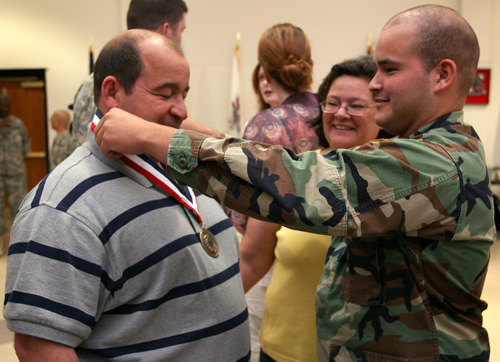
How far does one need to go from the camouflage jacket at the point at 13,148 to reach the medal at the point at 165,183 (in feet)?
18.3

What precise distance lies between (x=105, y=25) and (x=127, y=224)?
7.31 metres

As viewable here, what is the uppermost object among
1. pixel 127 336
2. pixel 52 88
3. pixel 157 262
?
pixel 157 262

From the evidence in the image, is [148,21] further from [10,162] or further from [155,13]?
[10,162]

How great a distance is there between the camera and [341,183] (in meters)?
1.07

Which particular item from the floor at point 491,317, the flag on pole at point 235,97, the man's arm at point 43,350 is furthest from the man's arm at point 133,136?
the flag on pole at point 235,97

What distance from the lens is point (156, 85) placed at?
133 cm

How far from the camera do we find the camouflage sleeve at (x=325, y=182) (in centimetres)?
105

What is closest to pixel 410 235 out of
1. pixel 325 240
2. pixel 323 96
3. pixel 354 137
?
pixel 325 240

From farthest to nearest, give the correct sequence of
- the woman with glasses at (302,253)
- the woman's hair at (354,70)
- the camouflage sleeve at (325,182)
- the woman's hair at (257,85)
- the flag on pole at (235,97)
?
the flag on pole at (235,97)
the woman's hair at (257,85)
the woman's hair at (354,70)
the woman with glasses at (302,253)
the camouflage sleeve at (325,182)

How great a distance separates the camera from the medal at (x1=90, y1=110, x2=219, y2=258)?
130 cm

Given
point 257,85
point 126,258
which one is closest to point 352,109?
point 126,258

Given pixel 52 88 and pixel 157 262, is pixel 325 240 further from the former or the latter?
pixel 52 88

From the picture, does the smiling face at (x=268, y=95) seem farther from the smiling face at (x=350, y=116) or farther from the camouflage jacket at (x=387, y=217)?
the camouflage jacket at (x=387, y=217)

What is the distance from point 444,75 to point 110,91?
2.90ft
